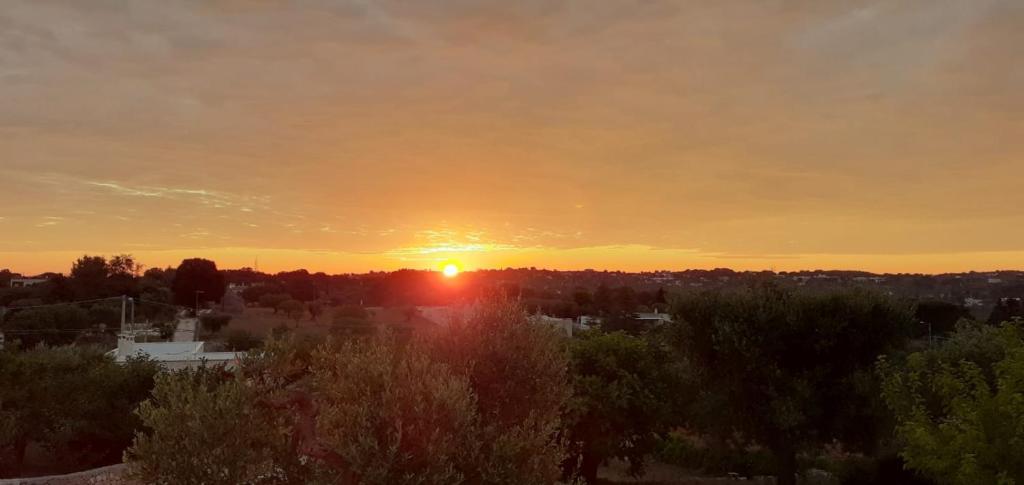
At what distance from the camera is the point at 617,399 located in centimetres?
2419

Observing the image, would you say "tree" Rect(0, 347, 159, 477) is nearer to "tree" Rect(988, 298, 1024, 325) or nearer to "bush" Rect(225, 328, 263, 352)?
"bush" Rect(225, 328, 263, 352)

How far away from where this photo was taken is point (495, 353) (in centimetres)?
1141

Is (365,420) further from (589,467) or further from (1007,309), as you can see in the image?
(1007,309)

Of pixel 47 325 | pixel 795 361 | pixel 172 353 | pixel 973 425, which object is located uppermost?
pixel 795 361

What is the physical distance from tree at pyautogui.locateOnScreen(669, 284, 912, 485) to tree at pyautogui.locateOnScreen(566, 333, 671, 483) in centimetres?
284

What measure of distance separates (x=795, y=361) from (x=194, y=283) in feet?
287

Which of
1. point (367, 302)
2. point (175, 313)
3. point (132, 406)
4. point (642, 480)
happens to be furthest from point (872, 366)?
point (367, 302)

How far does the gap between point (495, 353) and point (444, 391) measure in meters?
2.19

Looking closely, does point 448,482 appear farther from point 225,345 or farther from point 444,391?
point 225,345

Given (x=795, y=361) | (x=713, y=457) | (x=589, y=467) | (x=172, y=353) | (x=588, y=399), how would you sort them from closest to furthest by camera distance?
(x=795, y=361)
(x=588, y=399)
(x=589, y=467)
(x=713, y=457)
(x=172, y=353)

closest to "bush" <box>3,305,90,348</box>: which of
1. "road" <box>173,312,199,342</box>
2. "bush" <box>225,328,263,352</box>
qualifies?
"road" <box>173,312,199,342</box>

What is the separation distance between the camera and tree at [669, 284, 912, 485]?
21.3m

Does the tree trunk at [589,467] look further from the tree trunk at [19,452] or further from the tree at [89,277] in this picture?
the tree at [89,277]

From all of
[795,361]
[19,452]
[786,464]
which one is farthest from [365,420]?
[19,452]
